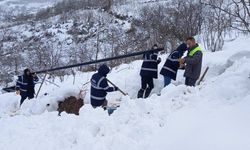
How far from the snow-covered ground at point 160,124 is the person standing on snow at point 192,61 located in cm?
148

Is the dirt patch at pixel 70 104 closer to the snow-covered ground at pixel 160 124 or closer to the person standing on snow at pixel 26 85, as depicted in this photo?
the person standing on snow at pixel 26 85

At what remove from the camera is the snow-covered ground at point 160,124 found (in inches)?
245

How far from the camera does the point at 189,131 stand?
21.2 ft

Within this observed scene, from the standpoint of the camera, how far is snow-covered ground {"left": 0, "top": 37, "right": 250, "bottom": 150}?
245 inches

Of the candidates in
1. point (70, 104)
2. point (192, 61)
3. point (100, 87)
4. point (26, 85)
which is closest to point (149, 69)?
point (192, 61)

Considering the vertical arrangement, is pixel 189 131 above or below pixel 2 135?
above

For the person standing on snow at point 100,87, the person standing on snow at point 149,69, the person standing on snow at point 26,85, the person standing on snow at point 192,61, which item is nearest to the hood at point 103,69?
the person standing on snow at point 100,87

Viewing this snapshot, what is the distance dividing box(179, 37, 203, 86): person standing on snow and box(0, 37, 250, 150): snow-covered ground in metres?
1.48

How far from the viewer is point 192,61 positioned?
396 inches

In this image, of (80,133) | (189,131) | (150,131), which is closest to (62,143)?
(80,133)

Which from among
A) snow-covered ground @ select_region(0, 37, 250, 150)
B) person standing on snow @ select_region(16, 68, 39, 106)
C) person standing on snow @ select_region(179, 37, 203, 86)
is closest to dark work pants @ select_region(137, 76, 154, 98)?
person standing on snow @ select_region(179, 37, 203, 86)

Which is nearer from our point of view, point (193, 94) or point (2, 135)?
point (193, 94)

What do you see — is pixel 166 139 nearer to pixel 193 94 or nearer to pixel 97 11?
pixel 193 94

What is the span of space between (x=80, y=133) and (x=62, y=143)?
0.38 m
